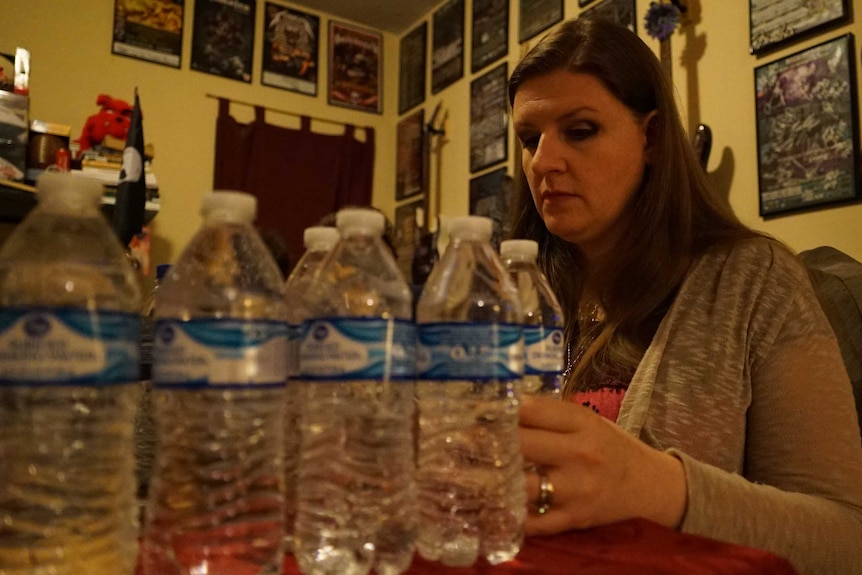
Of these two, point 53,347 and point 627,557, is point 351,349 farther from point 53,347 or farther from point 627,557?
point 627,557

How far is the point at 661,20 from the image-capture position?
87.9 inches

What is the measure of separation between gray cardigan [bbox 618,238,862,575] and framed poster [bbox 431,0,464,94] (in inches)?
111

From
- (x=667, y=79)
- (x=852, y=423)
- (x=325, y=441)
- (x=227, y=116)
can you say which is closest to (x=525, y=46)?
(x=227, y=116)

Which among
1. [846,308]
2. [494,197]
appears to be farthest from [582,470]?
[494,197]

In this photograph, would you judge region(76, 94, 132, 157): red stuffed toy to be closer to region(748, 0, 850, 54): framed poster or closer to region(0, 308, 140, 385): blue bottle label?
region(748, 0, 850, 54): framed poster

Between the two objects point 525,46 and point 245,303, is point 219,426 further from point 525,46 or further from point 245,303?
point 525,46

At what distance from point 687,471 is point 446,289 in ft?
1.10

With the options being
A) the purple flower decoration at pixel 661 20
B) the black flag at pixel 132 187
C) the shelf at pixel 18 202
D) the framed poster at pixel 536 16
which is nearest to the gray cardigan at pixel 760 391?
the purple flower decoration at pixel 661 20

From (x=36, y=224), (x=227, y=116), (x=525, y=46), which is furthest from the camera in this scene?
(x=227, y=116)

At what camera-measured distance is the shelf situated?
2.48 metres

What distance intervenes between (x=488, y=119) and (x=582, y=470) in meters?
2.89

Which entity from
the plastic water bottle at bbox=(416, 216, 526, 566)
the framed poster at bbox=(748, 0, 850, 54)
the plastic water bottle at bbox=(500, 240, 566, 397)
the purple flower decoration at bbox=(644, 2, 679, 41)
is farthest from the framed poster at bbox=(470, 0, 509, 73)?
the plastic water bottle at bbox=(416, 216, 526, 566)

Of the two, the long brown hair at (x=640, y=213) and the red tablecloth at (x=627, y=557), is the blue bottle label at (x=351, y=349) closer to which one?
the red tablecloth at (x=627, y=557)

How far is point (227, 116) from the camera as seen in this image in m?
3.57
